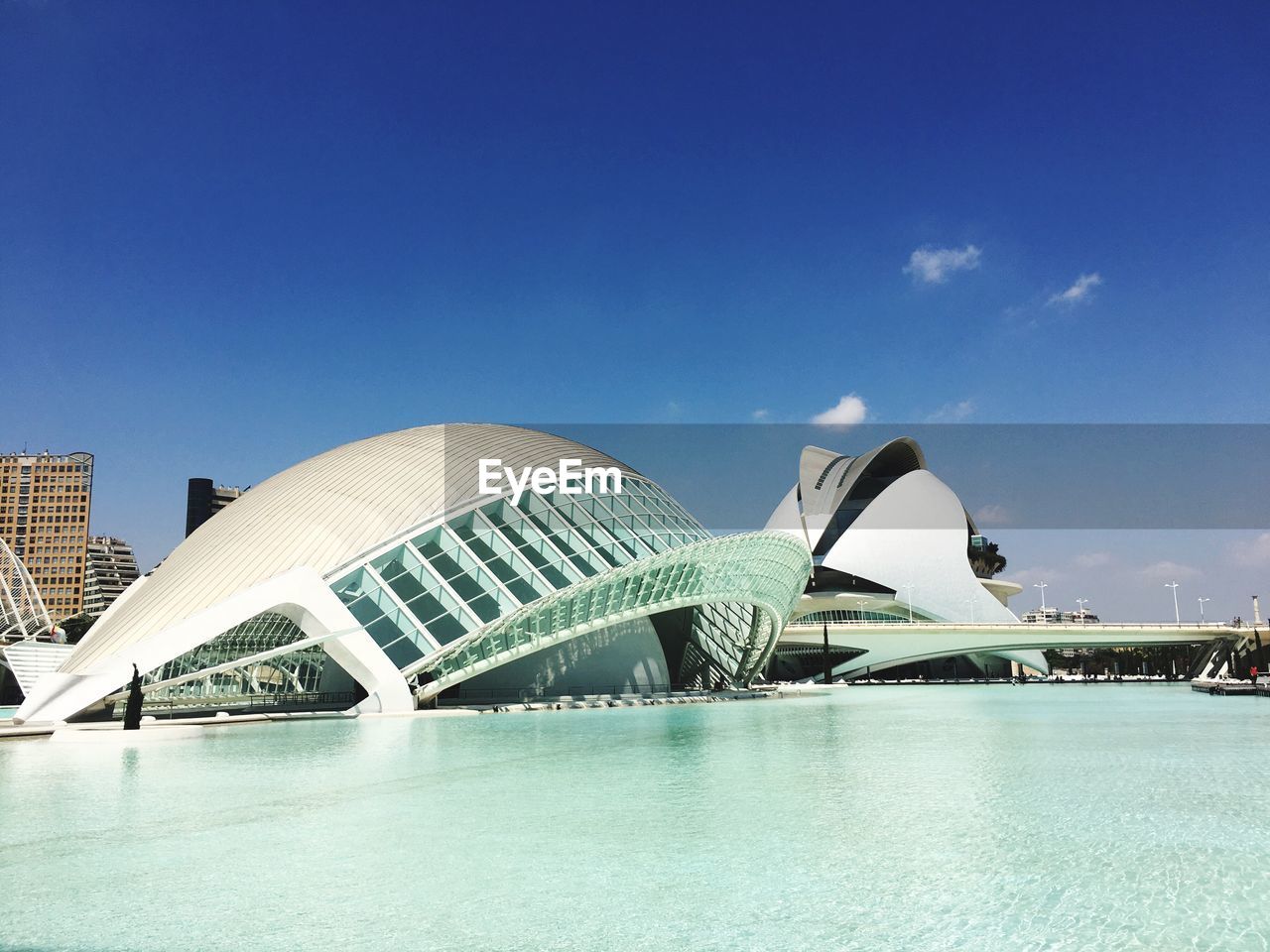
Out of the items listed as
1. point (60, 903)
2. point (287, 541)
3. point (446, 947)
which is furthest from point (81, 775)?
point (287, 541)

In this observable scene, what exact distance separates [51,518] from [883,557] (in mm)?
138807

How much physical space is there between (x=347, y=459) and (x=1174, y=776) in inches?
1274

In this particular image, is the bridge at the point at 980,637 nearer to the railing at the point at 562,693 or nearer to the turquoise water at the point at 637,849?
the railing at the point at 562,693

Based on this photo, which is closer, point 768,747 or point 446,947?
point 446,947

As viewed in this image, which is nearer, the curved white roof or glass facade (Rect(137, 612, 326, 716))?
the curved white roof

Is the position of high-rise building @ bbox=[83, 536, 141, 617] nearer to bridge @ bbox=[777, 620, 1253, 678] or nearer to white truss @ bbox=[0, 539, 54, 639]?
white truss @ bbox=[0, 539, 54, 639]

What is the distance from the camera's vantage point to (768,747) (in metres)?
19.4

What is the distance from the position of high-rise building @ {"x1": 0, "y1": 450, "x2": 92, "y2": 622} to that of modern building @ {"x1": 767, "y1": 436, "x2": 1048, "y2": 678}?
124077 millimetres

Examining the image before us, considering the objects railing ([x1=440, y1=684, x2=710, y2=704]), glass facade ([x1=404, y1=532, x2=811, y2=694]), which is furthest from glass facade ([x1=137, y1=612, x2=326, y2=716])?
glass facade ([x1=404, y1=532, x2=811, y2=694])

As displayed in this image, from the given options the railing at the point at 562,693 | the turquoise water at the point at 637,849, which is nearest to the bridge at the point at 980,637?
the railing at the point at 562,693

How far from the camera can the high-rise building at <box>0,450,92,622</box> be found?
154500 millimetres

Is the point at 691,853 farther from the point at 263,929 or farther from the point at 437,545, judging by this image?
the point at 437,545

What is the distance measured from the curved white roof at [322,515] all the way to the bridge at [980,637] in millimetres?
42989

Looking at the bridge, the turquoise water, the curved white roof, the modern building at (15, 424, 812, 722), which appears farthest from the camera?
the bridge
